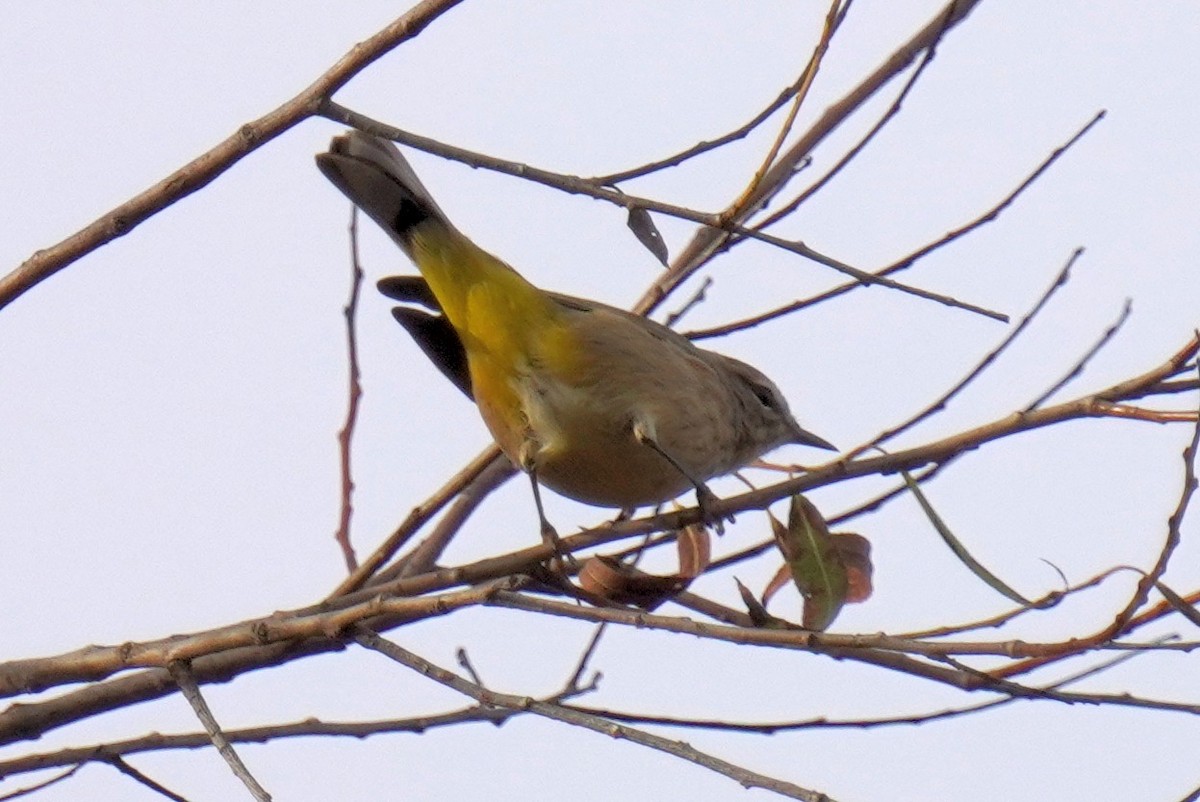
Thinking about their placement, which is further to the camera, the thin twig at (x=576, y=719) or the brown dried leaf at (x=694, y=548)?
the brown dried leaf at (x=694, y=548)

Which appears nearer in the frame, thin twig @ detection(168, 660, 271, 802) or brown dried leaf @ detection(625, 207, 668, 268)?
thin twig @ detection(168, 660, 271, 802)

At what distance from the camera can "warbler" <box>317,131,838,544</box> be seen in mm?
4395

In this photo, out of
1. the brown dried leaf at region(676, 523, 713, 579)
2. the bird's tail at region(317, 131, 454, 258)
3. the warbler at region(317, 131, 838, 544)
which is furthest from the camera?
the warbler at region(317, 131, 838, 544)

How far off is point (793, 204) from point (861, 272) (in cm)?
49

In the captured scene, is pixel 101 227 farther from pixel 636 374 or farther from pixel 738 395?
pixel 738 395

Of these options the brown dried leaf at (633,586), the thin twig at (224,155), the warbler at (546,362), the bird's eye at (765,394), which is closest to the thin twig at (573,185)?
the thin twig at (224,155)

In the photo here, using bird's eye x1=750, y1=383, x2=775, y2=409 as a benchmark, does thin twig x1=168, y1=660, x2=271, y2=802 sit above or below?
below

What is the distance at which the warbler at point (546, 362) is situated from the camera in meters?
4.39

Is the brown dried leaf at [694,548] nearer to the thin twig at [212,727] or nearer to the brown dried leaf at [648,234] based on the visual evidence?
the brown dried leaf at [648,234]

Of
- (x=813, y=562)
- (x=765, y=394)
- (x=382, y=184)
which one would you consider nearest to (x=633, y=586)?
(x=813, y=562)

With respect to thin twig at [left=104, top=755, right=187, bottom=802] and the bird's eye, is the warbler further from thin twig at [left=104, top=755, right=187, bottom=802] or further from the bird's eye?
thin twig at [left=104, top=755, right=187, bottom=802]

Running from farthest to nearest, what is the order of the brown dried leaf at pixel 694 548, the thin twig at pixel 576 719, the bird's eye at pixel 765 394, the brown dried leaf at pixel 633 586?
the bird's eye at pixel 765 394
the brown dried leaf at pixel 694 548
the brown dried leaf at pixel 633 586
the thin twig at pixel 576 719

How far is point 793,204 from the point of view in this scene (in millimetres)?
3484

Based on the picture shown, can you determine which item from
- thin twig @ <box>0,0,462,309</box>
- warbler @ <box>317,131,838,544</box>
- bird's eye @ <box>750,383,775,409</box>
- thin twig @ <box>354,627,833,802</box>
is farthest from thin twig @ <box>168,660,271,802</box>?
bird's eye @ <box>750,383,775,409</box>
